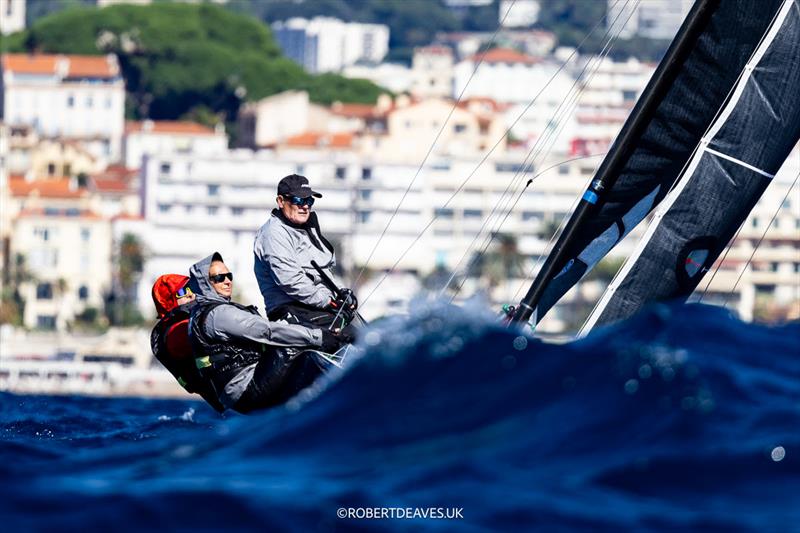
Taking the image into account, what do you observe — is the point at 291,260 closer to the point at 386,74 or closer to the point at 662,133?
the point at 662,133

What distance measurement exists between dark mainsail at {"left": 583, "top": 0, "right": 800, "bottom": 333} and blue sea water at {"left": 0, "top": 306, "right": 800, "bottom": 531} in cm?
185

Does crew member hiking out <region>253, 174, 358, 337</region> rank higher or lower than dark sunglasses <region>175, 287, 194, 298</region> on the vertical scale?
higher

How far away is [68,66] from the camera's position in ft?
322

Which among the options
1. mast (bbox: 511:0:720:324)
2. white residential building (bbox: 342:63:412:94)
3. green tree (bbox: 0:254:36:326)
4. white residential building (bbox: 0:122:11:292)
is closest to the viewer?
mast (bbox: 511:0:720:324)

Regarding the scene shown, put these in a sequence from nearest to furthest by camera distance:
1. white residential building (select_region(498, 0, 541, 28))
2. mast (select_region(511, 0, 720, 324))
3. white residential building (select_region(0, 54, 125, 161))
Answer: mast (select_region(511, 0, 720, 324))
white residential building (select_region(0, 54, 125, 161))
white residential building (select_region(498, 0, 541, 28))

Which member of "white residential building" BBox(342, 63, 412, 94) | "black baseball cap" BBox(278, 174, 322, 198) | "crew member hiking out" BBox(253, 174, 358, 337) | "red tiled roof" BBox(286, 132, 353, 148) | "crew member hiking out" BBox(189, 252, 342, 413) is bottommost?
"red tiled roof" BBox(286, 132, 353, 148)

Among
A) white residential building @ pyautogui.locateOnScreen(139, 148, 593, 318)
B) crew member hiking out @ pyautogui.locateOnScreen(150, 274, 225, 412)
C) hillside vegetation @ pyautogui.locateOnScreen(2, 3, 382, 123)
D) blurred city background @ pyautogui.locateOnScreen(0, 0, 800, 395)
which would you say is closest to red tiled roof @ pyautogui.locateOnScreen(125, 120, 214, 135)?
blurred city background @ pyautogui.locateOnScreen(0, 0, 800, 395)

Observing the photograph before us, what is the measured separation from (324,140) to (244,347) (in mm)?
70336

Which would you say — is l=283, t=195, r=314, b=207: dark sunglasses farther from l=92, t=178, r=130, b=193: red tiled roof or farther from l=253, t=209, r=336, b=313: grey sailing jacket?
l=92, t=178, r=130, b=193: red tiled roof

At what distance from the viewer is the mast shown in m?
10.1

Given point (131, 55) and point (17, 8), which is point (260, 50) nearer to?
point (131, 55)

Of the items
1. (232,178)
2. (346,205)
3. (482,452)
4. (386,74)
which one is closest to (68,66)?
(232,178)

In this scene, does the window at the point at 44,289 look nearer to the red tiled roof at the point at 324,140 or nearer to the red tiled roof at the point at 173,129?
the red tiled roof at the point at 324,140

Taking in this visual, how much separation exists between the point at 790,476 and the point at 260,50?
11748 cm
